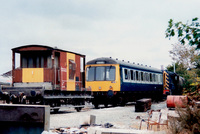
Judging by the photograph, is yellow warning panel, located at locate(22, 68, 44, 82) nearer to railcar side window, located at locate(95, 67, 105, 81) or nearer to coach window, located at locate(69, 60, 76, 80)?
coach window, located at locate(69, 60, 76, 80)

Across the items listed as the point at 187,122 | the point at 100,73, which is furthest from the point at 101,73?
the point at 187,122

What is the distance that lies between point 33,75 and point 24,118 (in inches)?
333

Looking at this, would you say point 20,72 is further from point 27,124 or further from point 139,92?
point 139,92

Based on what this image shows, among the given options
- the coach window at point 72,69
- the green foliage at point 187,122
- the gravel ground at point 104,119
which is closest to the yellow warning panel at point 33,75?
the coach window at point 72,69

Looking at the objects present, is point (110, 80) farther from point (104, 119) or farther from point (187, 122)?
point (187, 122)

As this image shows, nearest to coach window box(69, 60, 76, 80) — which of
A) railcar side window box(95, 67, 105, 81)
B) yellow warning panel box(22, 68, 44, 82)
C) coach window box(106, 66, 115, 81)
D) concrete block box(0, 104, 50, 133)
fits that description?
yellow warning panel box(22, 68, 44, 82)

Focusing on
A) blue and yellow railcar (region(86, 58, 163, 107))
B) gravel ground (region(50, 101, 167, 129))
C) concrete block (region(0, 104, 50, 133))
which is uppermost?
blue and yellow railcar (region(86, 58, 163, 107))

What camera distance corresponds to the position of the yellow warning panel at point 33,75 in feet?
49.1

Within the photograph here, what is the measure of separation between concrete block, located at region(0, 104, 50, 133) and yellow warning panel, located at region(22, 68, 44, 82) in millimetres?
8027

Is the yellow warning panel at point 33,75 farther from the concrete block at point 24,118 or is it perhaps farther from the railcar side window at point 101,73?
the concrete block at point 24,118

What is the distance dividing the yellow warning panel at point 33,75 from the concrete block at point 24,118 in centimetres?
803

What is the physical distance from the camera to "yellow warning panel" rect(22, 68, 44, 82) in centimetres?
1496

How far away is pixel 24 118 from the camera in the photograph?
6742 mm

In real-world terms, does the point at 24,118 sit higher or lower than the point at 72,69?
lower
